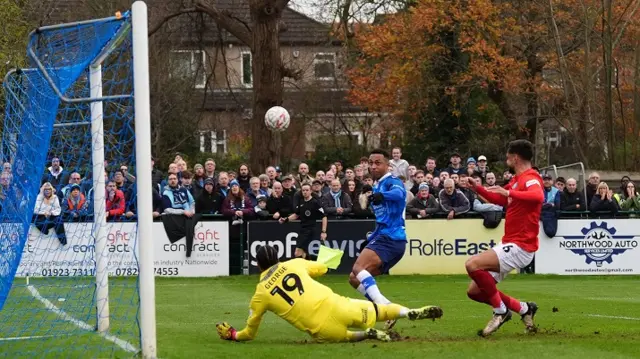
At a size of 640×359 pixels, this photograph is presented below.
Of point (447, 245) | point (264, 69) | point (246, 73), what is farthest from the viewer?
point (246, 73)

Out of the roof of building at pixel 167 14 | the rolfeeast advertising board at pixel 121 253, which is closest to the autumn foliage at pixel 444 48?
the roof of building at pixel 167 14

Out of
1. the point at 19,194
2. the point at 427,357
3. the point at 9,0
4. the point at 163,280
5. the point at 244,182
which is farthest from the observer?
the point at 9,0

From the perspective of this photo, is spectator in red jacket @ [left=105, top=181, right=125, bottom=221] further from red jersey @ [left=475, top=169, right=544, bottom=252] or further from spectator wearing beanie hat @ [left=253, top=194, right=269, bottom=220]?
spectator wearing beanie hat @ [left=253, top=194, right=269, bottom=220]

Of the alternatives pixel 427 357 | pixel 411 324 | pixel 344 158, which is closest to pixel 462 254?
pixel 411 324

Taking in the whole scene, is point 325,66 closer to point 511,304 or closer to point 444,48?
point 444,48

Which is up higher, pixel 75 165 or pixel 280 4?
pixel 280 4

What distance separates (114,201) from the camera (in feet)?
46.3

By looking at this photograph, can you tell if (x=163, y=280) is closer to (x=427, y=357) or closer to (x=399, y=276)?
(x=399, y=276)

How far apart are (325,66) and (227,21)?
19.7m

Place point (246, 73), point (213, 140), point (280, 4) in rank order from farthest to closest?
point (246, 73) < point (213, 140) < point (280, 4)

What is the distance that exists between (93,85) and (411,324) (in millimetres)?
4614

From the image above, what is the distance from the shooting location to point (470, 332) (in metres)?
11.8

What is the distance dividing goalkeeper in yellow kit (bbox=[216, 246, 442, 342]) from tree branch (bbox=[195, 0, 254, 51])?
20.1 metres

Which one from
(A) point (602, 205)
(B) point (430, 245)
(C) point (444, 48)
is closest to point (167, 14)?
(C) point (444, 48)
